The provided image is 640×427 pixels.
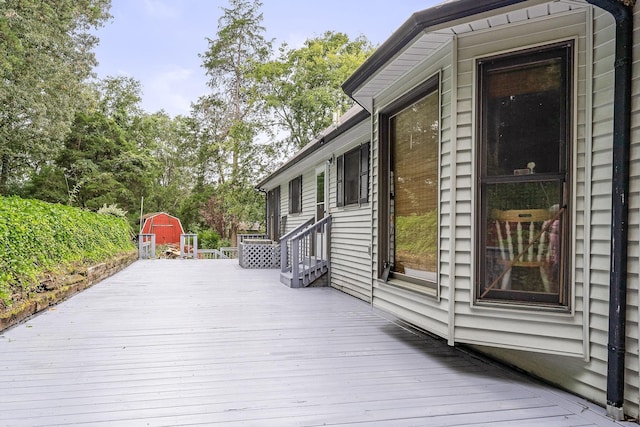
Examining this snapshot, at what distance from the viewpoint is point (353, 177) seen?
712cm

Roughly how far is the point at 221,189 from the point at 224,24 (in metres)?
10.1

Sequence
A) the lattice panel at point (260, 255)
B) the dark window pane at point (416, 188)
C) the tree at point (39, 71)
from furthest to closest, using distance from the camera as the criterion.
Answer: the lattice panel at point (260, 255), the tree at point (39, 71), the dark window pane at point (416, 188)

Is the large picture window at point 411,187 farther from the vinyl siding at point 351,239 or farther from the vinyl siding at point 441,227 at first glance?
the vinyl siding at point 351,239

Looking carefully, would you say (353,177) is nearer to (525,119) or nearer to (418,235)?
(418,235)

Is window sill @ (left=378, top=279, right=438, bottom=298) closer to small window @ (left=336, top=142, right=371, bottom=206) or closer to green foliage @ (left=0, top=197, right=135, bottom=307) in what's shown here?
small window @ (left=336, top=142, right=371, bottom=206)

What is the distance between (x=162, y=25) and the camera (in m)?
23.6

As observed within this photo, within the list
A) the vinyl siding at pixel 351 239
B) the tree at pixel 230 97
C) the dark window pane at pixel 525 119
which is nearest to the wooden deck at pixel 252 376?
the vinyl siding at pixel 351 239

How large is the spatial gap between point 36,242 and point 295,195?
22.5 feet

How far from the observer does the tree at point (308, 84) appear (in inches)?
722

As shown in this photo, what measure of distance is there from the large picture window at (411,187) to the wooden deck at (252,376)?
2.68ft

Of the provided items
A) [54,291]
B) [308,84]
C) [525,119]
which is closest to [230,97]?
[308,84]

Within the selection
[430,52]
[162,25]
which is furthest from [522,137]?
[162,25]

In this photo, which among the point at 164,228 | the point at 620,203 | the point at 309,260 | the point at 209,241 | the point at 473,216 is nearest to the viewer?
the point at 620,203

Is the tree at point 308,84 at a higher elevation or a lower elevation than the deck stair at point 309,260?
higher
